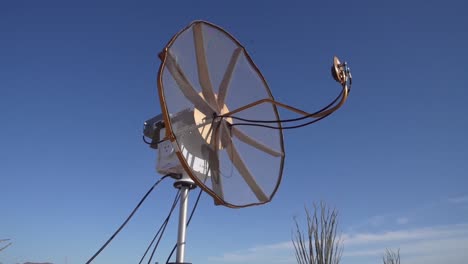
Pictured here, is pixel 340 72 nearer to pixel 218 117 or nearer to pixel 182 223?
pixel 218 117

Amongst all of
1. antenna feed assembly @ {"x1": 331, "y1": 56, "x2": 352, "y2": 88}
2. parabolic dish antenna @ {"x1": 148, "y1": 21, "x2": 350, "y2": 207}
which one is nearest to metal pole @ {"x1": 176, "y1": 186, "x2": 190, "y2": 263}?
parabolic dish antenna @ {"x1": 148, "y1": 21, "x2": 350, "y2": 207}

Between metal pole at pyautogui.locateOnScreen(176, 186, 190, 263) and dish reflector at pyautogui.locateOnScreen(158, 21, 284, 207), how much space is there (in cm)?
15

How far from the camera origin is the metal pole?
2352 millimetres

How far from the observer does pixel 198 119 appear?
2.70 m

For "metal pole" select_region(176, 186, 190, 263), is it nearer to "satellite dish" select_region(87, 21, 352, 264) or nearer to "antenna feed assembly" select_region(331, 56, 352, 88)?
"satellite dish" select_region(87, 21, 352, 264)

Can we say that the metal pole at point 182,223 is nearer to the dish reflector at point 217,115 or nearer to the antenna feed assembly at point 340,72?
the dish reflector at point 217,115

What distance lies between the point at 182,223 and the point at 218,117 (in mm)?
898

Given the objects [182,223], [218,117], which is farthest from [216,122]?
[182,223]

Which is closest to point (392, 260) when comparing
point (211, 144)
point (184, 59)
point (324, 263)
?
point (324, 263)

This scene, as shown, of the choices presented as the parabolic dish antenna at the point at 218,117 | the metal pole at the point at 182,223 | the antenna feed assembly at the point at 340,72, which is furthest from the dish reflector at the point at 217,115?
the antenna feed assembly at the point at 340,72

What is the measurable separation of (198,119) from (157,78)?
53 cm

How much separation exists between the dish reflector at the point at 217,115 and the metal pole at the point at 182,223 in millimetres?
152

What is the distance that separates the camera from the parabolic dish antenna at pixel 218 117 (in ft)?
8.04

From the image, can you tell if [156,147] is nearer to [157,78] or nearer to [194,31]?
[157,78]
